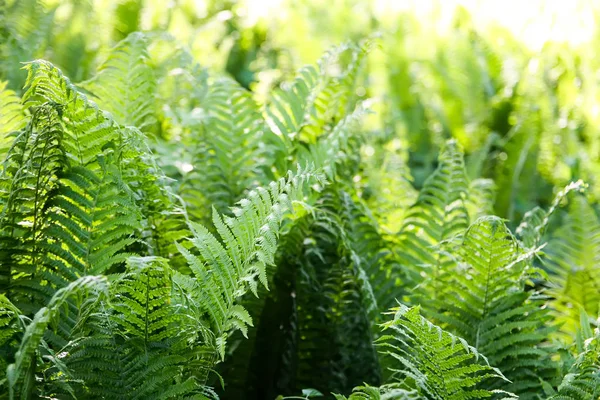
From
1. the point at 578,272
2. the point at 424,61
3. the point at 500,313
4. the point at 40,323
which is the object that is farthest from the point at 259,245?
the point at 424,61

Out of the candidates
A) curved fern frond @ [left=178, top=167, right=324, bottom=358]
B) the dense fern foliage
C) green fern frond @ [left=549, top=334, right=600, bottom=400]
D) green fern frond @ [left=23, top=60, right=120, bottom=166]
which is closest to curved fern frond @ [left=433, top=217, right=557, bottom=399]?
the dense fern foliage

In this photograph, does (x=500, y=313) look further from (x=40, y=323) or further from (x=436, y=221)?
(x=40, y=323)

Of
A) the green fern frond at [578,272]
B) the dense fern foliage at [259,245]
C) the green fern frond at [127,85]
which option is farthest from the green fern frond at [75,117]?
the green fern frond at [578,272]

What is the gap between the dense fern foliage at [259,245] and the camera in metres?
1.14

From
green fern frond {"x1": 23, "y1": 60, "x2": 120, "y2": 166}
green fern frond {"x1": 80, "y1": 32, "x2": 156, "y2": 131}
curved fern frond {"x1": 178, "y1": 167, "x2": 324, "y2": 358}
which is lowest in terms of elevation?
curved fern frond {"x1": 178, "y1": 167, "x2": 324, "y2": 358}

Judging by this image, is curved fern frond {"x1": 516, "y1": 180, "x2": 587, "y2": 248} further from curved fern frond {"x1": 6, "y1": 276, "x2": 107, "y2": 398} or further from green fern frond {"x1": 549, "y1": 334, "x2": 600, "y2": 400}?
curved fern frond {"x1": 6, "y1": 276, "x2": 107, "y2": 398}

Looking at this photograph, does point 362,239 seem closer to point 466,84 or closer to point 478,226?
point 478,226

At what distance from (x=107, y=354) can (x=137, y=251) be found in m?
0.29

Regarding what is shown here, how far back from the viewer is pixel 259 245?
1156mm

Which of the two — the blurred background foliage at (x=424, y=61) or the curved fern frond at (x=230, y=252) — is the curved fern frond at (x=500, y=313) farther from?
the blurred background foliage at (x=424, y=61)

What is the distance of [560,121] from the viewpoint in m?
2.85

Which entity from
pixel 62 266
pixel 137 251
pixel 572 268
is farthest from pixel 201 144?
pixel 572 268

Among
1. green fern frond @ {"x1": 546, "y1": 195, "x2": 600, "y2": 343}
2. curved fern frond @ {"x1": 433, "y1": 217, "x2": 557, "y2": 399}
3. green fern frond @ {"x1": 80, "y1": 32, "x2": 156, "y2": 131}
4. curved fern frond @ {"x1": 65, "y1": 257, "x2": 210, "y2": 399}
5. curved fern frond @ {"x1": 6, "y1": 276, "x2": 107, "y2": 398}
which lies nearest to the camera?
curved fern frond @ {"x1": 6, "y1": 276, "x2": 107, "y2": 398}

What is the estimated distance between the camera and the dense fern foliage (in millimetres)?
1142
